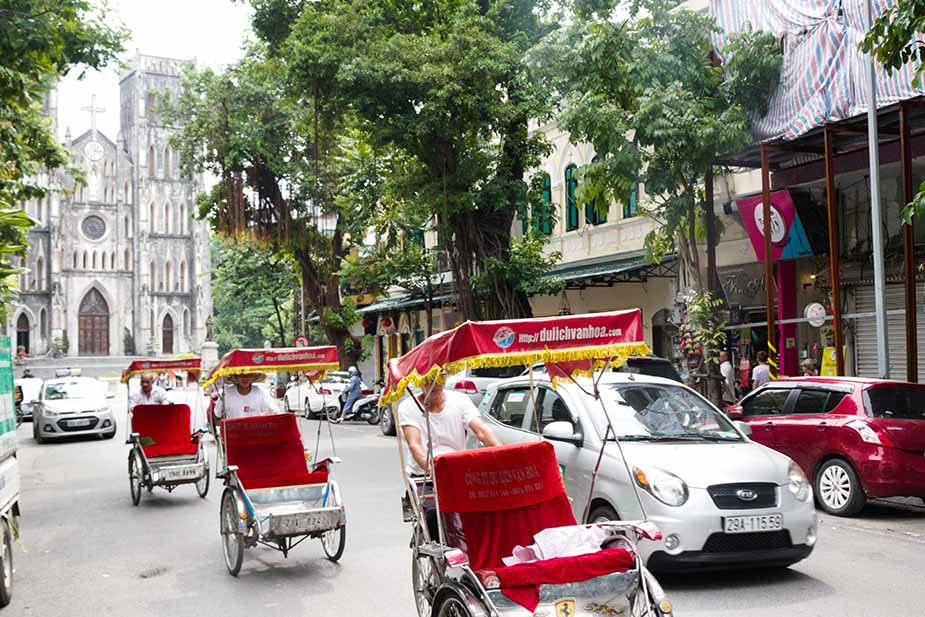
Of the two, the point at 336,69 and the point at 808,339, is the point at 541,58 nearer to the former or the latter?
the point at 336,69

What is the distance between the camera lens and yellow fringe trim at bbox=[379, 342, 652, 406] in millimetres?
5422

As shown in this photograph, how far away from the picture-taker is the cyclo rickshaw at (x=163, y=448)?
12.7 m

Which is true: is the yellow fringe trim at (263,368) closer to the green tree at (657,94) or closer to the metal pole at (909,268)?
the green tree at (657,94)

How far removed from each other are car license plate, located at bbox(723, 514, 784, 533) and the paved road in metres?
0.48

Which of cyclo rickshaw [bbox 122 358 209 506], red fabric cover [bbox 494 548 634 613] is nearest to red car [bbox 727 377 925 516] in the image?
red fabric cover [bbox 494 548 634 613]

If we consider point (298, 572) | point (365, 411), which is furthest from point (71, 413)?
point (298, 572)

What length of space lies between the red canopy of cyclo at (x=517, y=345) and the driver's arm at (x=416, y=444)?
870mm

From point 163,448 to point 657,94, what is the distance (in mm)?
9847

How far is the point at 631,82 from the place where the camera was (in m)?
17.2

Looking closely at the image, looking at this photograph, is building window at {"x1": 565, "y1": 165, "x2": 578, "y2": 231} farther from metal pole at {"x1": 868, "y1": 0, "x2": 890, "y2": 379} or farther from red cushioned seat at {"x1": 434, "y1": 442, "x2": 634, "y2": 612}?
red cushioned seat at {"x1": 434, "y1": 442, "x2": 634, "y2": 612}

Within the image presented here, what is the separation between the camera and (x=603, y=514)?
7.98 meters

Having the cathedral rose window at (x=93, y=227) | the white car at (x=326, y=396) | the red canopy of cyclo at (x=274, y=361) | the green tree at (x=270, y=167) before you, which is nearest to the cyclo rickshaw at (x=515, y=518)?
the red canopy of cyclo at (x=274, y=361)

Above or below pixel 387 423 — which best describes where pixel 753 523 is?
above

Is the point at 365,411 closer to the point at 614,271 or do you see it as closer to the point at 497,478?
the point at 614,271
